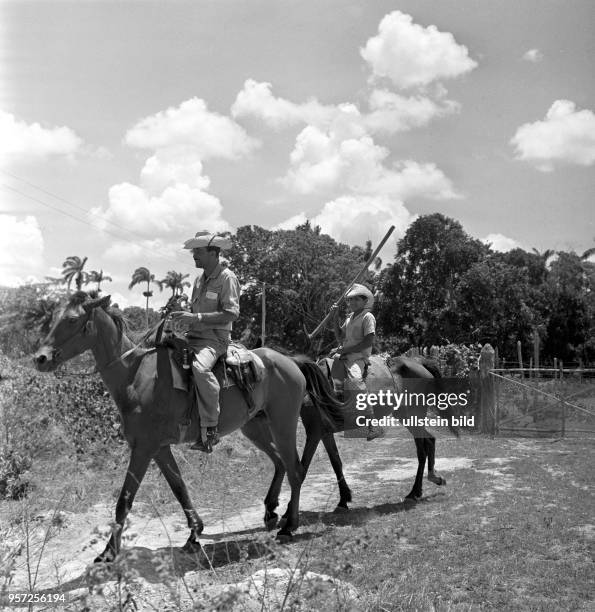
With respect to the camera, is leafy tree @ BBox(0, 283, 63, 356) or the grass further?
leafy tree @ BBox(0, 283, 63, 356)

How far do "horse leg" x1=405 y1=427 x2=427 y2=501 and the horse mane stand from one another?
14.5 ft

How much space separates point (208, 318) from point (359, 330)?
2.77 meters

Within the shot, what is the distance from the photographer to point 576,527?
6297 millimetres

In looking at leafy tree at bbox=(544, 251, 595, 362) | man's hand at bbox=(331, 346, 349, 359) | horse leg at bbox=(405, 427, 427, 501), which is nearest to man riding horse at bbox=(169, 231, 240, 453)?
man's hand at bbox=(331, 346, 349, 359)

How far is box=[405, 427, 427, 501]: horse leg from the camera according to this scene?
7.98m

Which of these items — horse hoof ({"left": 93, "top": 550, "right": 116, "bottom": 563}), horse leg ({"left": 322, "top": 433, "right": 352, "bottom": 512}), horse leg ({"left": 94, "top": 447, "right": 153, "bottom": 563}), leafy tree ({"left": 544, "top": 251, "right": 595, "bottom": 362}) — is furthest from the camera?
leafy tree ({"left": 544, "top": 251, "right": 595, "bottom": 362})

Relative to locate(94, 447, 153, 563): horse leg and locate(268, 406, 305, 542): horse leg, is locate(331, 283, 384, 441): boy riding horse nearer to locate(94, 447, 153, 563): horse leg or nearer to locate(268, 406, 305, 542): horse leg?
locate(268, 406, 305, 542): horse leg

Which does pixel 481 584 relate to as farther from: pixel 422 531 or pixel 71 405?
pixel 71 405

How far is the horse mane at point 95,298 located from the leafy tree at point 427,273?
33676 millimetres

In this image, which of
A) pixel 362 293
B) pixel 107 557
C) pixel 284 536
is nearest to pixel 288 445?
pixel 284 536

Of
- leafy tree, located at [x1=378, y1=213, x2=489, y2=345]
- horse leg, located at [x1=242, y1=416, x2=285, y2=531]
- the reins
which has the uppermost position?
leafy tree, located at [x1=378, y1=213, x2=489, y2=345]

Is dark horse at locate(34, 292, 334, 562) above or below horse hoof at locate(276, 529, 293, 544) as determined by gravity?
above

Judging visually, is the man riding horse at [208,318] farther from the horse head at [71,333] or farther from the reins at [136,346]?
the horse head at [71,333]

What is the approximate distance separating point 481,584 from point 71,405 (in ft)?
24.0
